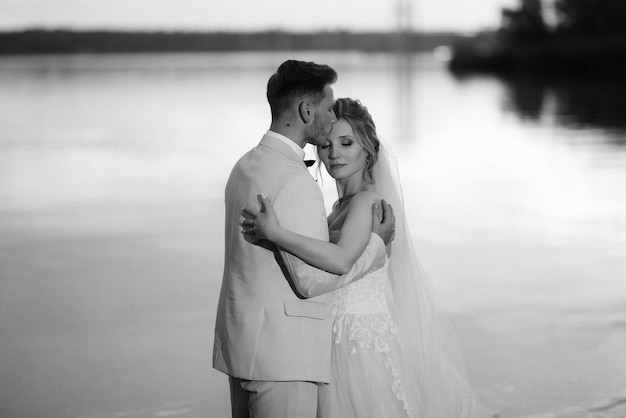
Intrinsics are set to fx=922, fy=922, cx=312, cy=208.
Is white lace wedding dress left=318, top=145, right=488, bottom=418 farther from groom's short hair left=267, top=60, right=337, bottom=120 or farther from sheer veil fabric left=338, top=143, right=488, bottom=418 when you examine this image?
groom's short hair left=267, top=60, right=337, bottom=120

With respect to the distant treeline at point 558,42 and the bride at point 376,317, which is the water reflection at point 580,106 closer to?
the distant treeline at point 558,42

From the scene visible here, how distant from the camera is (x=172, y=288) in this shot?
7172 millimetres

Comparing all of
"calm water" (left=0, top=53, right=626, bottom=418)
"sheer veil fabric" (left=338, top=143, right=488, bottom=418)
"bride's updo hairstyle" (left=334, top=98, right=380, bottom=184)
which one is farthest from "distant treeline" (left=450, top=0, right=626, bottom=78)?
"bride's updo hairstyle" (left=334, top=98, right=380, bottom=184)

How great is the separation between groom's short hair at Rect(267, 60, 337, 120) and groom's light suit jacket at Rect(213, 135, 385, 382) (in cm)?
12

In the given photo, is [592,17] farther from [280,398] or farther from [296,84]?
[280,398]

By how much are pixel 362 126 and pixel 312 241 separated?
0.75m

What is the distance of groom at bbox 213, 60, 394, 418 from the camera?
2764 millimetres

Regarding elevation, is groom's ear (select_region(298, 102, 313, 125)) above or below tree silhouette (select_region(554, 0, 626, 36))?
below

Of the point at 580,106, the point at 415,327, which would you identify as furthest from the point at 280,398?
the point at 580,106

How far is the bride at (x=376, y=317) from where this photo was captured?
10.9 ft

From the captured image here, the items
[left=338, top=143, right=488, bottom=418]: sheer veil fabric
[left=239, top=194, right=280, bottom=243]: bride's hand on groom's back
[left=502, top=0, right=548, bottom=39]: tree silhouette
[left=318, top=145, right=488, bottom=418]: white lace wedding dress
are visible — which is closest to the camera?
[left=239, top=194, right=280, bottom=243]: bride's hand on groom's back

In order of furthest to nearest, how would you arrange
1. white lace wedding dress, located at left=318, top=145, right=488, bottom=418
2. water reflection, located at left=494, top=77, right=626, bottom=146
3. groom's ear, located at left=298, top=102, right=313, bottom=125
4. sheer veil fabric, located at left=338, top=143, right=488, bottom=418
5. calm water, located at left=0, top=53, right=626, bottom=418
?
1. water reflection, located at left=494, top=77, right=626, bottom=146
2. calm water, located at left=0, top=53, right=626, bottom=418
3. sheer veil fabric, located at left=338, top=143, right=488, bottom=418
4. white lace wedding dress, located at left=318, top=145, right=488, bottom=418
5. groom's ear, located at left=298, top=102, right=313, bottom=125

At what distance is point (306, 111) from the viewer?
282cm


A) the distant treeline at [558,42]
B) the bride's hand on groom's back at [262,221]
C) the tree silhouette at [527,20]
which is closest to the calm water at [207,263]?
the bride's hand on groom's back at [262,221]
